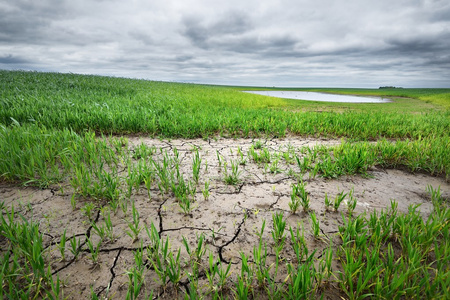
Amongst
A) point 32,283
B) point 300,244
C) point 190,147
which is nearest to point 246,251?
point 300,244

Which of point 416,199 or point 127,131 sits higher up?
point 127,131

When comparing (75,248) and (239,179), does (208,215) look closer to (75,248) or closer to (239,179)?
(239,179)

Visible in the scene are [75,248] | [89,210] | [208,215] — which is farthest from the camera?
[208,215]

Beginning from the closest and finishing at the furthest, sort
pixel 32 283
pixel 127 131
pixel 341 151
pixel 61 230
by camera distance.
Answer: pixel 32 283, pixel 61 230, pixel 341 151, pixel 127 131

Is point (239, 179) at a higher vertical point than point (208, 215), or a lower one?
higher

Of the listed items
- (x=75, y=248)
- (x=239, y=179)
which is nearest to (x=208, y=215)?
(x=239, y=179)

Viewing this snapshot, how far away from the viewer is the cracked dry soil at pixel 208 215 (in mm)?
1342

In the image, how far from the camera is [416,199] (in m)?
2.29

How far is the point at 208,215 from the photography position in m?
→ 1.95

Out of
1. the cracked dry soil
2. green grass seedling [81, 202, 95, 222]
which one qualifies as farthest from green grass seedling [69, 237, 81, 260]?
green grass seedling [81, 202, 95, 222]

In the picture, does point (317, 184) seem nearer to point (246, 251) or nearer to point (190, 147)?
point (246, 251)

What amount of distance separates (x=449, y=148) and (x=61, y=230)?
16.2 feet

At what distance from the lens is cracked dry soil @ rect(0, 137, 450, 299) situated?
1.34m

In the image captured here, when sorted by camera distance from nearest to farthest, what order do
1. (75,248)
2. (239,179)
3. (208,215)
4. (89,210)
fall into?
(75,248) → (89,210) → (208,215) → (239,179)
